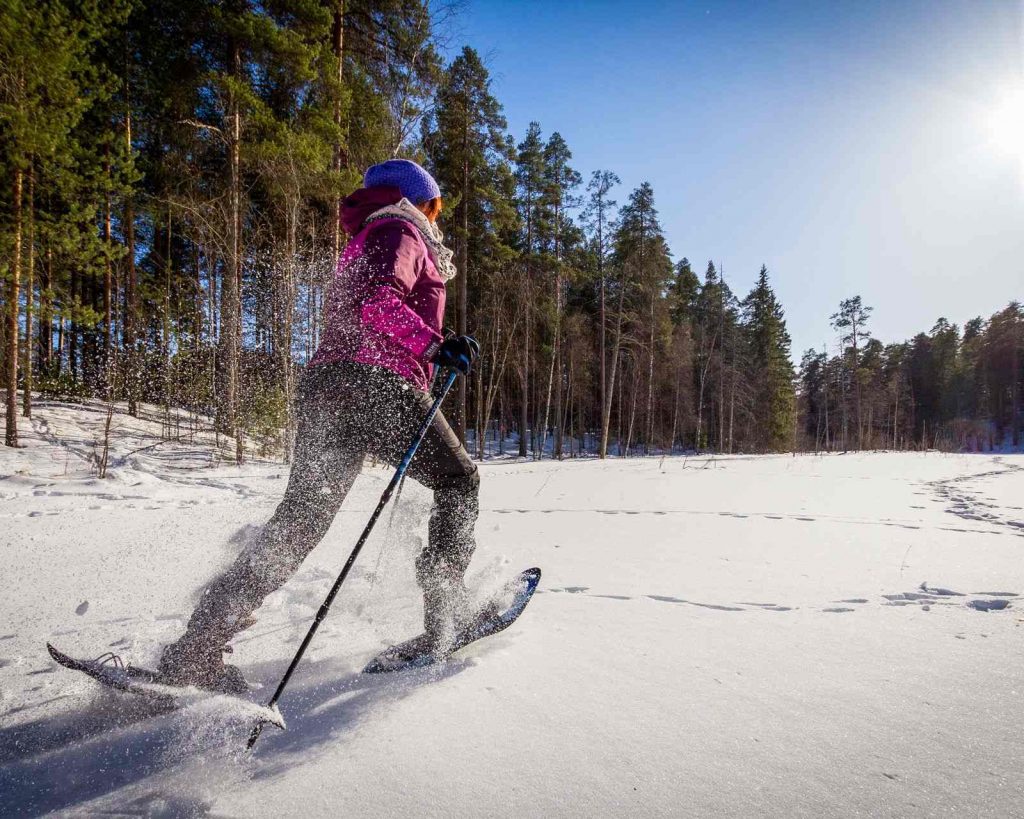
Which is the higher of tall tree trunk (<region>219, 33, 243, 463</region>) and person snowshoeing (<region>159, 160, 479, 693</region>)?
tall tree trunk (<region>219, 33, 243, 463</region>)

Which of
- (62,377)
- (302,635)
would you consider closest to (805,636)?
(302,635)

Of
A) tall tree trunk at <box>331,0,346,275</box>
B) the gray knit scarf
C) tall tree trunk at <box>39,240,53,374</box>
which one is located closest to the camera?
the gray knit scarf

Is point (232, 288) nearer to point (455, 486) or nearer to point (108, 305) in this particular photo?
point (108, 305)

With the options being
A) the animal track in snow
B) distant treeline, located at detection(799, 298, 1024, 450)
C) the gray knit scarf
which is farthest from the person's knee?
distant treeline, located at detection(799, 298, 1024, 450)

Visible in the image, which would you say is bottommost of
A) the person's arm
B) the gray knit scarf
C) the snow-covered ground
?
the snow-covered ground

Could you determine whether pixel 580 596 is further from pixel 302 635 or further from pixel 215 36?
pixel 215 36

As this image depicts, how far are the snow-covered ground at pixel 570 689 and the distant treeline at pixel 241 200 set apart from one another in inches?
253

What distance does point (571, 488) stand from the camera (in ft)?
20.6

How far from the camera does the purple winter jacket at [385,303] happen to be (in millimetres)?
1335

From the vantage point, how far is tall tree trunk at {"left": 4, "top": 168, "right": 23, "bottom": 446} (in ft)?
24.4

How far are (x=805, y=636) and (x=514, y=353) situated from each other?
1791 centimetres

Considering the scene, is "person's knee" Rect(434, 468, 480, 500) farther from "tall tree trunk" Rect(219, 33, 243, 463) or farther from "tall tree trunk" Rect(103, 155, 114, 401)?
"tall tree trunk" Rect(219, 33, 243, 463)

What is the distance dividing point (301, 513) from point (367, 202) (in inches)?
44.0

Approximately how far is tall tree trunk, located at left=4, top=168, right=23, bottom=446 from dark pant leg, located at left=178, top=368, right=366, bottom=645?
33.1ft
